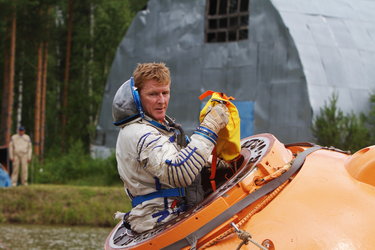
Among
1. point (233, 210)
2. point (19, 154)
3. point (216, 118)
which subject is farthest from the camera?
point (19, 154)

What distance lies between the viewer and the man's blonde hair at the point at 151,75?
4168 millimetres

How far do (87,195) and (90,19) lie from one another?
19785 millimetres

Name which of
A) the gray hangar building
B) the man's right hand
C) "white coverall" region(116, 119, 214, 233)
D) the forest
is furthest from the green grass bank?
the forest

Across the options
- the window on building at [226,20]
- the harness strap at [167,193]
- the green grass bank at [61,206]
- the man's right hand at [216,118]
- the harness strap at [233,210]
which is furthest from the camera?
the window on building at [226,20]

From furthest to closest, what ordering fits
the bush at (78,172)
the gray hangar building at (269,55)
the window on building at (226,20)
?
the bush at (78,172) < the window on building at (226,20) < the gray hangar building at (269,55)

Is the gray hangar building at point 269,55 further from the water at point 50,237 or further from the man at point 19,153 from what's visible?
the water at point 50,237

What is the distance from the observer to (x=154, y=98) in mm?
4184

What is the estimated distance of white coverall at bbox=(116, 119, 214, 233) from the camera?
12.8 feet

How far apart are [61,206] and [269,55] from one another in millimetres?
6883

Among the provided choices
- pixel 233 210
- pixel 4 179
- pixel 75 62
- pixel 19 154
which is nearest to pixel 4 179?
pixel 4 179

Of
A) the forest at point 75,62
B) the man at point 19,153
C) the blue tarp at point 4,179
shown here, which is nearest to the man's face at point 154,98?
the blue tarp at point 4,179

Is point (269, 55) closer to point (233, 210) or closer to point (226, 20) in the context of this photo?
point (226, 20)

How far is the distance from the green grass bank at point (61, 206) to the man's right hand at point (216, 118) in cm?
1068

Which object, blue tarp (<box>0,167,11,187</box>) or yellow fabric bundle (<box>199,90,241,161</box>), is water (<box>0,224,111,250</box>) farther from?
yellow fabric bundle (<box>199,90,241,161</box>)
